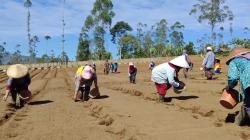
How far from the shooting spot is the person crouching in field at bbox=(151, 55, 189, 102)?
13000 mm

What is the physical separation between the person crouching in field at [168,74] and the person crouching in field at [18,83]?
4099 mm

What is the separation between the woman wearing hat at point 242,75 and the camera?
336 inches

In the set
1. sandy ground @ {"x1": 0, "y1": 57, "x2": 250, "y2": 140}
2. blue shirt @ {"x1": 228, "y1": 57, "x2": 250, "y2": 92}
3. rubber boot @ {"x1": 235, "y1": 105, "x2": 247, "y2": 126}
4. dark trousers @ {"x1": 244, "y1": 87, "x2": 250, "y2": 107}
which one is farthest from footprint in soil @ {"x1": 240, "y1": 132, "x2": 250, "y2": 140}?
blue shirt @ {"x1": 228, "y1": 57, "x2": 250, "y2": 92}

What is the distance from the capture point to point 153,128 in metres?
8.70

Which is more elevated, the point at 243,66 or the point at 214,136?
the point at 243,66

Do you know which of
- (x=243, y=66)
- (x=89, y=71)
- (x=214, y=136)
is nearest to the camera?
(x=214, y=136)

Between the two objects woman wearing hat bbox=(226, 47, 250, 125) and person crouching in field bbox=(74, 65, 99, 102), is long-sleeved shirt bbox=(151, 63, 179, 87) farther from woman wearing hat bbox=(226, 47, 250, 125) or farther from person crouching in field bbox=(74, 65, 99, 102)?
woman wearing hat bbox=(226, 47, 250, 125)

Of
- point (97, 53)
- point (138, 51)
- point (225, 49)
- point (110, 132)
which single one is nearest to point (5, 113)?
point (110, 132)

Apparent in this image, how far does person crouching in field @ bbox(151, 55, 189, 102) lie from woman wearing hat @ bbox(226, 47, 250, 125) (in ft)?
13.5

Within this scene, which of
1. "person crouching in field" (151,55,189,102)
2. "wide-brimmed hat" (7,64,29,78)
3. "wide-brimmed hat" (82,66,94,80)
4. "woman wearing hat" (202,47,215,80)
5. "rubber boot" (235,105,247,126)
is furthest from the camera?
"woman wearing hat" (202,47,215,80)

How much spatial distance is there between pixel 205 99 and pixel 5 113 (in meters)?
5.34

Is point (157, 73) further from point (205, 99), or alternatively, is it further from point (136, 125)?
point (136, 125)

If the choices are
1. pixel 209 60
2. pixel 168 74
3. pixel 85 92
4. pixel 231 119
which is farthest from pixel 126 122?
pixel 209 60

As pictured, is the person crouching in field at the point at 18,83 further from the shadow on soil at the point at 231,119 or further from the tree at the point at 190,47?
the tree at the point at 190,47
